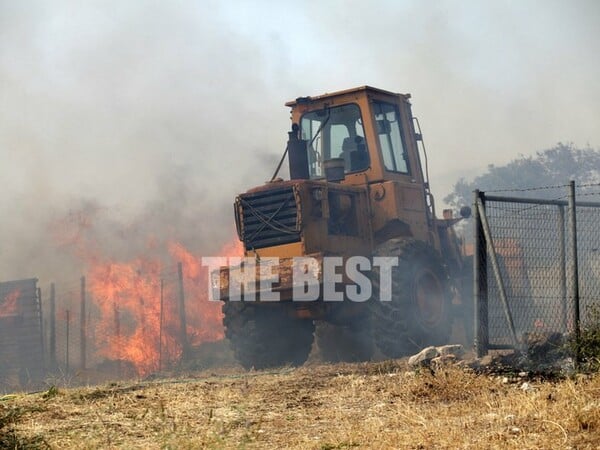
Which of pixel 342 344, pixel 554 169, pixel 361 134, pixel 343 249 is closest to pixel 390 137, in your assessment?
pixel 361 134

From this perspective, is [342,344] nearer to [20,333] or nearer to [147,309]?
[147,309]

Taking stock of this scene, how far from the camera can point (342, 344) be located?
14.9 metres

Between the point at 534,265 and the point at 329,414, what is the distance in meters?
3.48

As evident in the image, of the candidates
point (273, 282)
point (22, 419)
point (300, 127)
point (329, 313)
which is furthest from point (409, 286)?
point (22, 419)

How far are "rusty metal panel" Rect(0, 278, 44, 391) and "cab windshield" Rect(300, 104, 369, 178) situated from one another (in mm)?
8801

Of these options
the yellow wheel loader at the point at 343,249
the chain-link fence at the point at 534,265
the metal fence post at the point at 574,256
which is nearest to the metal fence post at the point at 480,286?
the chain-link fence at the point at 534,265

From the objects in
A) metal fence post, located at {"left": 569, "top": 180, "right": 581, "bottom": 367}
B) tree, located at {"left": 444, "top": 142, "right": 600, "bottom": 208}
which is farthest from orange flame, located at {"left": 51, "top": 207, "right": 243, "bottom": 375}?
tree, located at {"left": 444, "top": 142, "right": 600, "bottom": 208}

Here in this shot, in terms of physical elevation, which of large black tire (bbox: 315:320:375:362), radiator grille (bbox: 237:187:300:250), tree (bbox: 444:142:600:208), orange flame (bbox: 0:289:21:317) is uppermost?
tree (bbox: 444:142:600:208)

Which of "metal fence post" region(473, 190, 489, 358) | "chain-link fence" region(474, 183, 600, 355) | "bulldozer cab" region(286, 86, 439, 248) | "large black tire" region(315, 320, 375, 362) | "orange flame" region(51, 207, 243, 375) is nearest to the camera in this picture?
"chain-link fence" region(474, 183, 600, 355)

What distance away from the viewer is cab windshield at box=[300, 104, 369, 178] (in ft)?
46.0

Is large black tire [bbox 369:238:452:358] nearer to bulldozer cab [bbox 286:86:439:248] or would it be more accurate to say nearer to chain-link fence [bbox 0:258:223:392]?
bulldozer cab [bbox 286:86:439:248]

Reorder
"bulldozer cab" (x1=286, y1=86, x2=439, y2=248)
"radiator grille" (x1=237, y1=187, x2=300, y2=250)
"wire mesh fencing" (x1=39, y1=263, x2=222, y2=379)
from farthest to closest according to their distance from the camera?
"wire mesh fencing" (x1=39, y1=263, x2=222, y2=379) → "bulldozer cab" (x1=286, y1=86, x2=439, y2=248) → "radiator grille" (x1=237, y1=187, x2=300, y2=250)

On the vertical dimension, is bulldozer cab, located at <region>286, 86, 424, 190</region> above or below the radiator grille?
above

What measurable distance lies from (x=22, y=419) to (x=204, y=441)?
2.08 m
